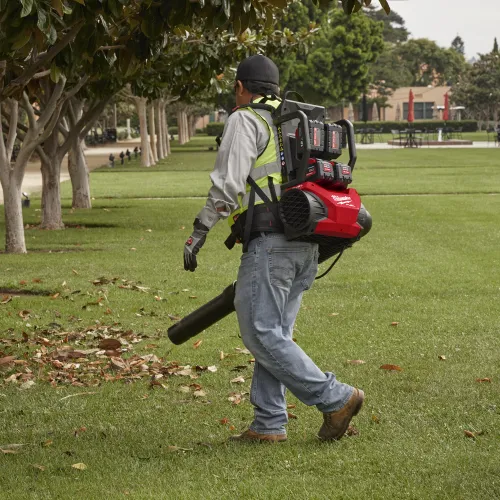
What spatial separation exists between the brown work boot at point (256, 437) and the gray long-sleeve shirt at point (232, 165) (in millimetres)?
1112

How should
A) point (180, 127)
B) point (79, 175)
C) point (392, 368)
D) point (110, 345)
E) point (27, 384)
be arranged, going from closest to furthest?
point (27, 384) → point (392, 368) → point (110, 345) → point (79, 175) → point (180, 127)

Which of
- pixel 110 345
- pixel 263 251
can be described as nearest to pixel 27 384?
pixel 110 345

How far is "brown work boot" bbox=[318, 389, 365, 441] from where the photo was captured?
18.1 feet

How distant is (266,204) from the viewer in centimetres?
542

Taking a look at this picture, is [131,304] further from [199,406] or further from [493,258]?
[493,258]

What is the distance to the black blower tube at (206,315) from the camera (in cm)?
575

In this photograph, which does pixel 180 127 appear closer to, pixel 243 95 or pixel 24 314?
pixel 24 314

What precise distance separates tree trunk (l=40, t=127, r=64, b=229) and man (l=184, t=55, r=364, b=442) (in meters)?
13.1

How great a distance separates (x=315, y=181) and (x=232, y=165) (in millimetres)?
413

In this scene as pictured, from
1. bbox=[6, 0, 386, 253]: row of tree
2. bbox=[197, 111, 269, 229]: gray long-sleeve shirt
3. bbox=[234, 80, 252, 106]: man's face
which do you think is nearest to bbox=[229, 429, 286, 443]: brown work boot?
bbox=[197, 111, 269, 229]: gray long-sleeve shirt

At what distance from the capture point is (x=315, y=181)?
530 centimetres

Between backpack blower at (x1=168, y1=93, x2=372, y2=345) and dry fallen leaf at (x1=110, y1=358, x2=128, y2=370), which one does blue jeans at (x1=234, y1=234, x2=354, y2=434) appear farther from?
dry fallen leaf at (x1=110, y1=358, x2=128, y2=370)

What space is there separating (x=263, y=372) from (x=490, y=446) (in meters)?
1.21

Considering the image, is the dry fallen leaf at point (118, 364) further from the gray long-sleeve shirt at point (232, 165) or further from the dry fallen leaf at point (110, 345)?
the gray long-sleeve shirt at point (232, 165)
